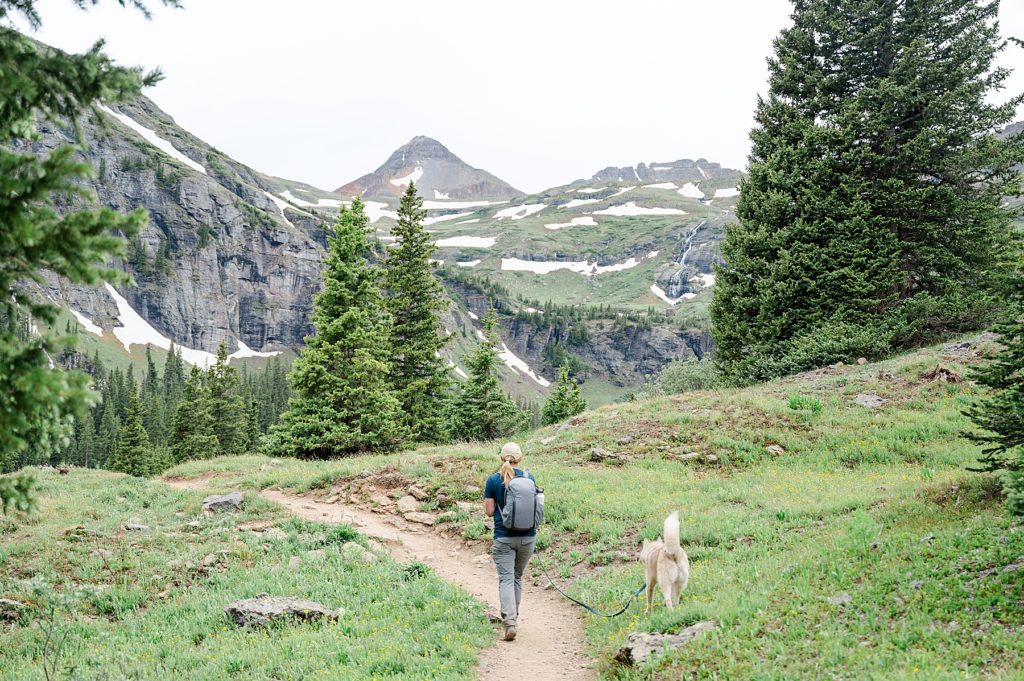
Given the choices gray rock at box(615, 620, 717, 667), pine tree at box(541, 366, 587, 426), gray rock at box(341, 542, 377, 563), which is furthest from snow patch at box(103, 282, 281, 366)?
gray rock at box(615, 620, 717, 667)

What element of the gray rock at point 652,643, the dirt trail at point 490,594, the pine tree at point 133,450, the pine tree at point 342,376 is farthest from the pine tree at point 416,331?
the pine tree at point 133,450

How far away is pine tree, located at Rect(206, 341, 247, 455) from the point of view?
2446 inches

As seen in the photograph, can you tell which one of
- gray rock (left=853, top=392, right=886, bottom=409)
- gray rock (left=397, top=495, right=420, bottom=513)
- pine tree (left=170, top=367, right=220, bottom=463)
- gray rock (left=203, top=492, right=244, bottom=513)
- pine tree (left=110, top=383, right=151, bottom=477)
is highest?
gray rock (left=853, top=392, right=886, bottom=409)

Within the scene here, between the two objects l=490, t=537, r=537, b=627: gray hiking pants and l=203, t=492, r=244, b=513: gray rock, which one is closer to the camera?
l=490, t=537, r=537, b=627: gray hiking pants

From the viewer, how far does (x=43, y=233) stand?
14.2 ft

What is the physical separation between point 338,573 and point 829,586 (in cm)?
787

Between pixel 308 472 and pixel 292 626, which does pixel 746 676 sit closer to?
pixel 292 626

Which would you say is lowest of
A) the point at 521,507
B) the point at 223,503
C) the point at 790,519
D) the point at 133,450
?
the point at 133,450

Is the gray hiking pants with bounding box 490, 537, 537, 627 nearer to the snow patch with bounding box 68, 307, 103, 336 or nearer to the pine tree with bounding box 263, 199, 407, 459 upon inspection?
the pine tree with bounding box 263, 199, 407, 459

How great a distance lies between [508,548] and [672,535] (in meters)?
2.35

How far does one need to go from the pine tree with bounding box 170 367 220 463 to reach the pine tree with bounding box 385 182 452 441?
113 feet

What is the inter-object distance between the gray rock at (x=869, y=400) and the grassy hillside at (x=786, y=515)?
217 mm

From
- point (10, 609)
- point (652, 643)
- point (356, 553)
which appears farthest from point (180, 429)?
point (652, 643)

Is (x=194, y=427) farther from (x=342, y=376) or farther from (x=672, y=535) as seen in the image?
(x=672, y=535)
